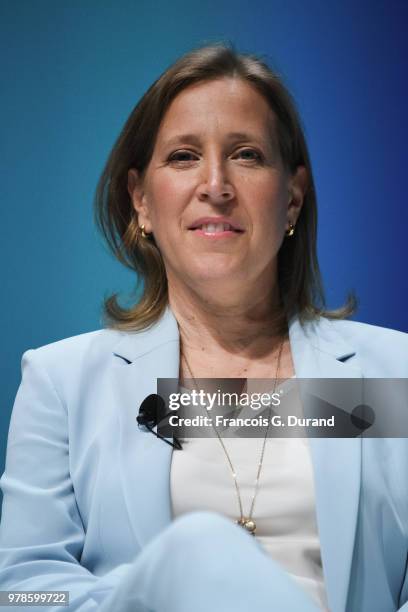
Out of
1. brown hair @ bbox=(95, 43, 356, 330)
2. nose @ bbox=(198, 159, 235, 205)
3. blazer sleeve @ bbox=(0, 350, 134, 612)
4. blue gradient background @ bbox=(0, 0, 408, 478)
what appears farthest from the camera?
blue gradient background @ bbox=(0, 0, 408, 478)

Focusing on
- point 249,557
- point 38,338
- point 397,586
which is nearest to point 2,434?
point 38,338

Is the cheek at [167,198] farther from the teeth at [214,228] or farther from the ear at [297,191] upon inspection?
the ear at [297,191]

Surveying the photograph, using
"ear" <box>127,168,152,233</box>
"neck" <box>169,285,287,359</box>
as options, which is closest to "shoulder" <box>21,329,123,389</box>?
"neck" <box>169,285,287,359</box>

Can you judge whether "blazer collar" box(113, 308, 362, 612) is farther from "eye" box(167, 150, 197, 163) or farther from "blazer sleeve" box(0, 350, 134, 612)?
"eye" box(167, 150, 197, 163)

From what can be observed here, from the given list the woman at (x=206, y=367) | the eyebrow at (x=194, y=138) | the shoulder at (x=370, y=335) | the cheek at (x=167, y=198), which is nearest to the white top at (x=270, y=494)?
the woman at (x=206, y=367)

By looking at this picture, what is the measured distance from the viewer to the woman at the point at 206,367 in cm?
117

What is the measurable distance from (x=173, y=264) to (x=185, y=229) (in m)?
0.08

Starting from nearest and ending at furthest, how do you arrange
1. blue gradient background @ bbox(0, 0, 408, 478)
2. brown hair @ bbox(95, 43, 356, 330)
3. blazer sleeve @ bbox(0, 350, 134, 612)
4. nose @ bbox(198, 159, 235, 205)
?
blazer sleeve @ bbox(0, 350, 134, 612)
nose @ bbox(198, 159, 235, 205)
brown hair @ bbox(95, 43, 356, 330)
blue gradient background @ bbox(0, 0, 408, 478)

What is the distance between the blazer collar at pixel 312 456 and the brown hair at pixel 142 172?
0.28 feet

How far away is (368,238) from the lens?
1733 millimetres

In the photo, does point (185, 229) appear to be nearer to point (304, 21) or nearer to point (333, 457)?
point (333, 457)

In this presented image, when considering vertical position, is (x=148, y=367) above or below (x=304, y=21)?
below

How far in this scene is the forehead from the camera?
1.33m

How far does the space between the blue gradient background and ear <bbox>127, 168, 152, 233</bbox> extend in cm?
17
